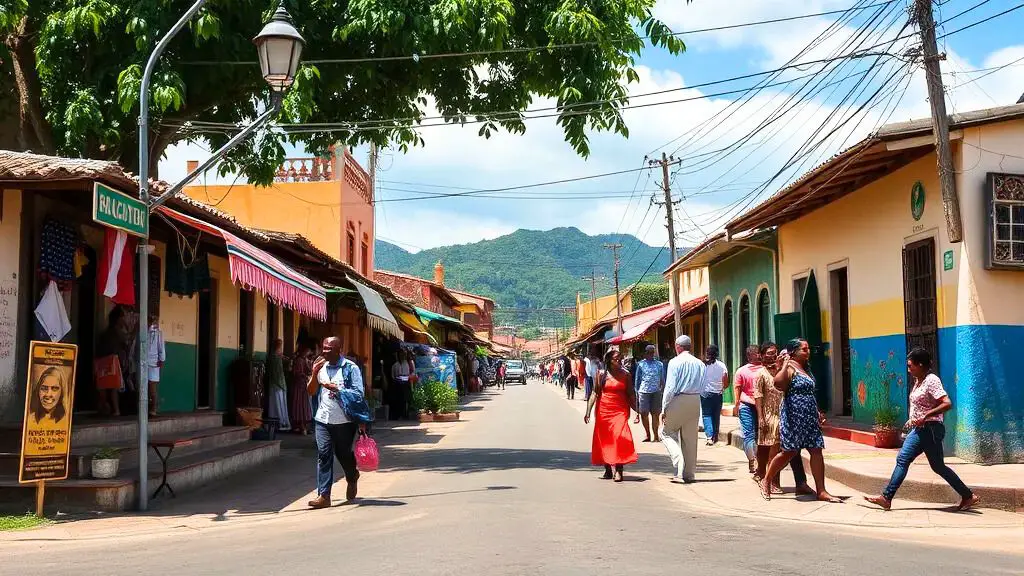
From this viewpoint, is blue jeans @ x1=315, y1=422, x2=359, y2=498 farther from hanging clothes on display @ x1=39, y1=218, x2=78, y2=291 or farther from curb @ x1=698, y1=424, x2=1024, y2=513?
curb @ x1=698, y1=424, x2=1024, y2=513

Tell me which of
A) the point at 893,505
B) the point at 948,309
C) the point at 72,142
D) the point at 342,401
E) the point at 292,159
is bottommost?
the point at 893,505

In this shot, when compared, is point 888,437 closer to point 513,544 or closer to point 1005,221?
point 1005,221

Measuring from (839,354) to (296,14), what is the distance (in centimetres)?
1123

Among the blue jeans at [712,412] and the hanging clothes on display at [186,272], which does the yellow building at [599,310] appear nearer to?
the blue jeans at [712,412]

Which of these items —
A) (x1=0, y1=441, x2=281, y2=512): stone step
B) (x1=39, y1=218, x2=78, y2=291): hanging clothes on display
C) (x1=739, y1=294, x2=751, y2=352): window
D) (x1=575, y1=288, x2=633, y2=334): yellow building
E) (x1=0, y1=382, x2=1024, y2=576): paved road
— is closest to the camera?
(x1=0, y1=382, x2=1024, y2=576): paved road

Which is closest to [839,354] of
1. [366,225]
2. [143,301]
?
[143,301]

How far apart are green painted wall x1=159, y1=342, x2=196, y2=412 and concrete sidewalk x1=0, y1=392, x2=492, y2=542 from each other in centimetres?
171

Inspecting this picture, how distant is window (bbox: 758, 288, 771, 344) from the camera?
22.3 metres

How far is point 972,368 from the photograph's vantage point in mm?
11859

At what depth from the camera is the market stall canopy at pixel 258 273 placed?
10.2 meters

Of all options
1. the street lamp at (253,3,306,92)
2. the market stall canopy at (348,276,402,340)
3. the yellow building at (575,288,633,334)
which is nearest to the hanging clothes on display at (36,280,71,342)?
the street lamp at (253,3,306,92)

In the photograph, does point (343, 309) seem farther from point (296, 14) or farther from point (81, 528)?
point (81, 528)

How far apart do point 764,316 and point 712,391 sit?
282 inches

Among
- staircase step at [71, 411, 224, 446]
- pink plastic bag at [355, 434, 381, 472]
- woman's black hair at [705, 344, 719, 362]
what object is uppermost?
woman's black hair at [705, 344, 719, 362]
